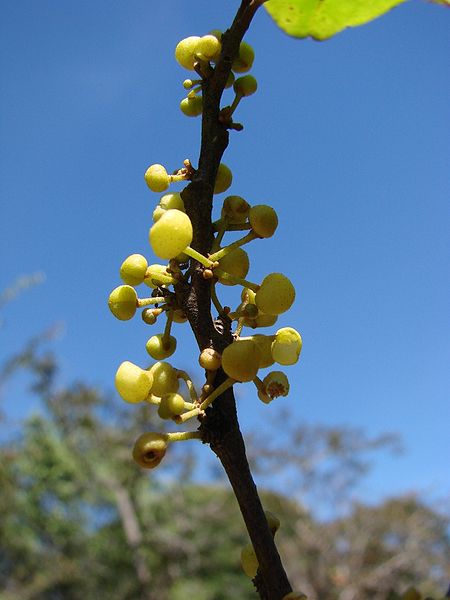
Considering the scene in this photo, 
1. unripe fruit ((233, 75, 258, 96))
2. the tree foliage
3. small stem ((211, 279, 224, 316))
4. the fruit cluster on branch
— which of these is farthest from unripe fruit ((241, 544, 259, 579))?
the tree foliage

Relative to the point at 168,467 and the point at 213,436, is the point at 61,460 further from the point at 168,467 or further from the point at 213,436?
the point at 213,436

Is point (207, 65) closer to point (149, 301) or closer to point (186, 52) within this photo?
point (186, 52)

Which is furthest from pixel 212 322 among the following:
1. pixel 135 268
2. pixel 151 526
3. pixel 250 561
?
→ pixel 151 526

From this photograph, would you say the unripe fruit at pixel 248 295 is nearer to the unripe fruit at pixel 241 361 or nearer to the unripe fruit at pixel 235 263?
the unripe fruit at pixel 235 263

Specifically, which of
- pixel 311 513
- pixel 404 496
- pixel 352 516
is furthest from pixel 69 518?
pixel 404 496

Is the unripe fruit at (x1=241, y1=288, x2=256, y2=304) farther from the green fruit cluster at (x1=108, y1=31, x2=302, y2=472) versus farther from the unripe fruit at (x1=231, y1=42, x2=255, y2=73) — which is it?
the unripe fruit at (x1=231, y1=42, x2=255, y2=73)
